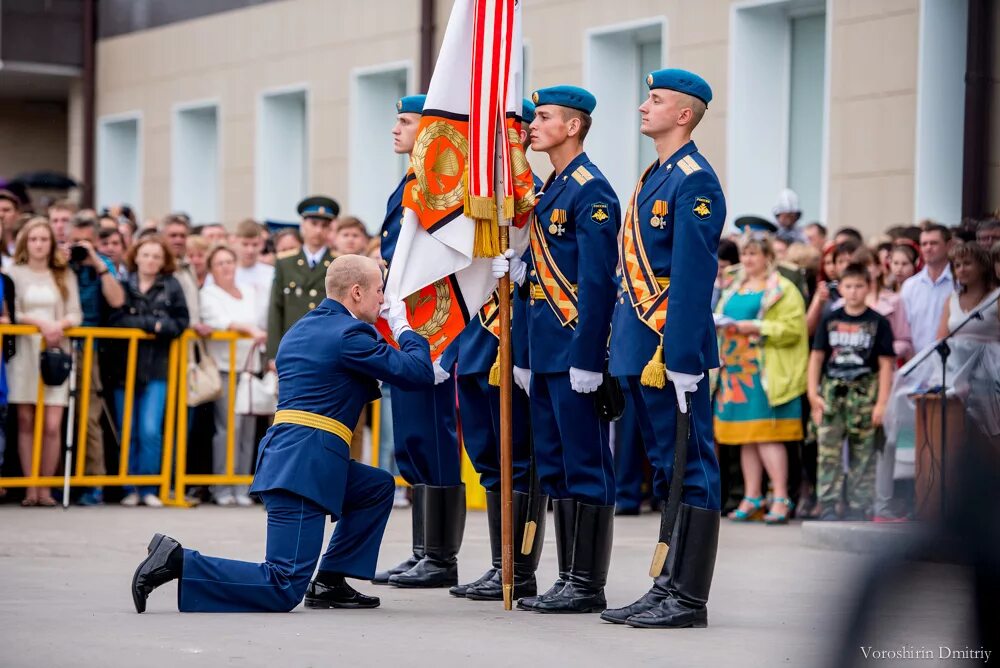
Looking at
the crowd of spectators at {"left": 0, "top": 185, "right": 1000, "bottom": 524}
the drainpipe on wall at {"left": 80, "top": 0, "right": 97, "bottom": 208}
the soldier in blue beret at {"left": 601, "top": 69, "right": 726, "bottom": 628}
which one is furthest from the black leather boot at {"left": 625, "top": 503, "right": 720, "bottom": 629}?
the drainpipe on wall at {"left": 80, "top": 0, "right": 97, "bottom": 208}

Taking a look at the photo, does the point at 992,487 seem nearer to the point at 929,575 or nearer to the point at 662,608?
the point at 929,575

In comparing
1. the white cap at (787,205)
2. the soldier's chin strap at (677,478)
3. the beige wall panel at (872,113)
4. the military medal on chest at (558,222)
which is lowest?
the soldier's chin strap at (677,478)

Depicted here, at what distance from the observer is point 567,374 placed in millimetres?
6574

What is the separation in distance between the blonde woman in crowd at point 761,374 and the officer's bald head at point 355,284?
4.72m

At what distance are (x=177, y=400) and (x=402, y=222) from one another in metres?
4.78

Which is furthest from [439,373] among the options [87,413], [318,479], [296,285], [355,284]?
[87,413]

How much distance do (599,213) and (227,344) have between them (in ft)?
18.6

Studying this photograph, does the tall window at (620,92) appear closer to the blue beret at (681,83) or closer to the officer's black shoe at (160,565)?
the blue beret at (681,83)

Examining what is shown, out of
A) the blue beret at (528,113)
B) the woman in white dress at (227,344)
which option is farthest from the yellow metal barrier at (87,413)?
the blue beret at (528,113)

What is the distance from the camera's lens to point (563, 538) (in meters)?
6.67

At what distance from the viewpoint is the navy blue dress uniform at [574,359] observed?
645 centimetres

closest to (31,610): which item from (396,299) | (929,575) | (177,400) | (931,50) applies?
(396,299)

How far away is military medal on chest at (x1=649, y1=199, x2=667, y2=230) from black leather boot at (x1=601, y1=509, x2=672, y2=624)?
1.25 metres

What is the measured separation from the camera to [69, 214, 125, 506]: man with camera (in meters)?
11.2
